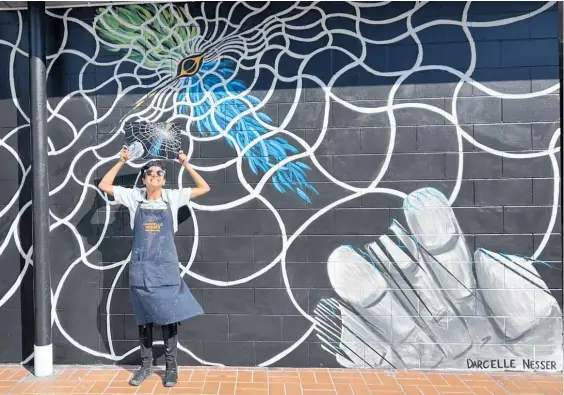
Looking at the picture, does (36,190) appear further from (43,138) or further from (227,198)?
(227,198)

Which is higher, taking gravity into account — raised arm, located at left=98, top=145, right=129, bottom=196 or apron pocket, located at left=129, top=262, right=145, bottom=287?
raised arm, located at left=98, top=145, right=129, bottom=196

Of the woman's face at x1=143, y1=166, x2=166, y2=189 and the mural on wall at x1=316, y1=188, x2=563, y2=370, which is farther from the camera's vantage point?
the mural on wall at x1=316, y1=188, x2=563, y2=370

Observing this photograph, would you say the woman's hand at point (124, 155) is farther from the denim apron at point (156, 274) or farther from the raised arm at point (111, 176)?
the denim apron at point (156, 274)

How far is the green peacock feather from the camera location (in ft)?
11.7

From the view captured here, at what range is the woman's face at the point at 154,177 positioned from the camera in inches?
126

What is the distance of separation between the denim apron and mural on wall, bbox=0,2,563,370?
382mm

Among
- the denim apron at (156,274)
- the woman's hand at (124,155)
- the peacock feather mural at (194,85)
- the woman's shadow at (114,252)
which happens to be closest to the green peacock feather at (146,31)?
the peacock feather mural at (194,85)

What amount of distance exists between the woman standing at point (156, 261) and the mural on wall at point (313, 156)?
0.93 ft

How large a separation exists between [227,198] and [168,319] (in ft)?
3.59

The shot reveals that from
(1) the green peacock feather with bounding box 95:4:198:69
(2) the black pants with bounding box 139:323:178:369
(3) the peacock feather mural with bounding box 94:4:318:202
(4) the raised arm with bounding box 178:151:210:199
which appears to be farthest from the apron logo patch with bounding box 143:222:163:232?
(1) the green peacock feather with bounding box 95:4:198:69

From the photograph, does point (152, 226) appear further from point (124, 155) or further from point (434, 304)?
point (434, 304)

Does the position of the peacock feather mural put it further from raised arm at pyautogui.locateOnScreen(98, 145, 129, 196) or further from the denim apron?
the denim apron

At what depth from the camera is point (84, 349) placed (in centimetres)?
358

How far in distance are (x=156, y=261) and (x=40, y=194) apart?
1146 millimetres
